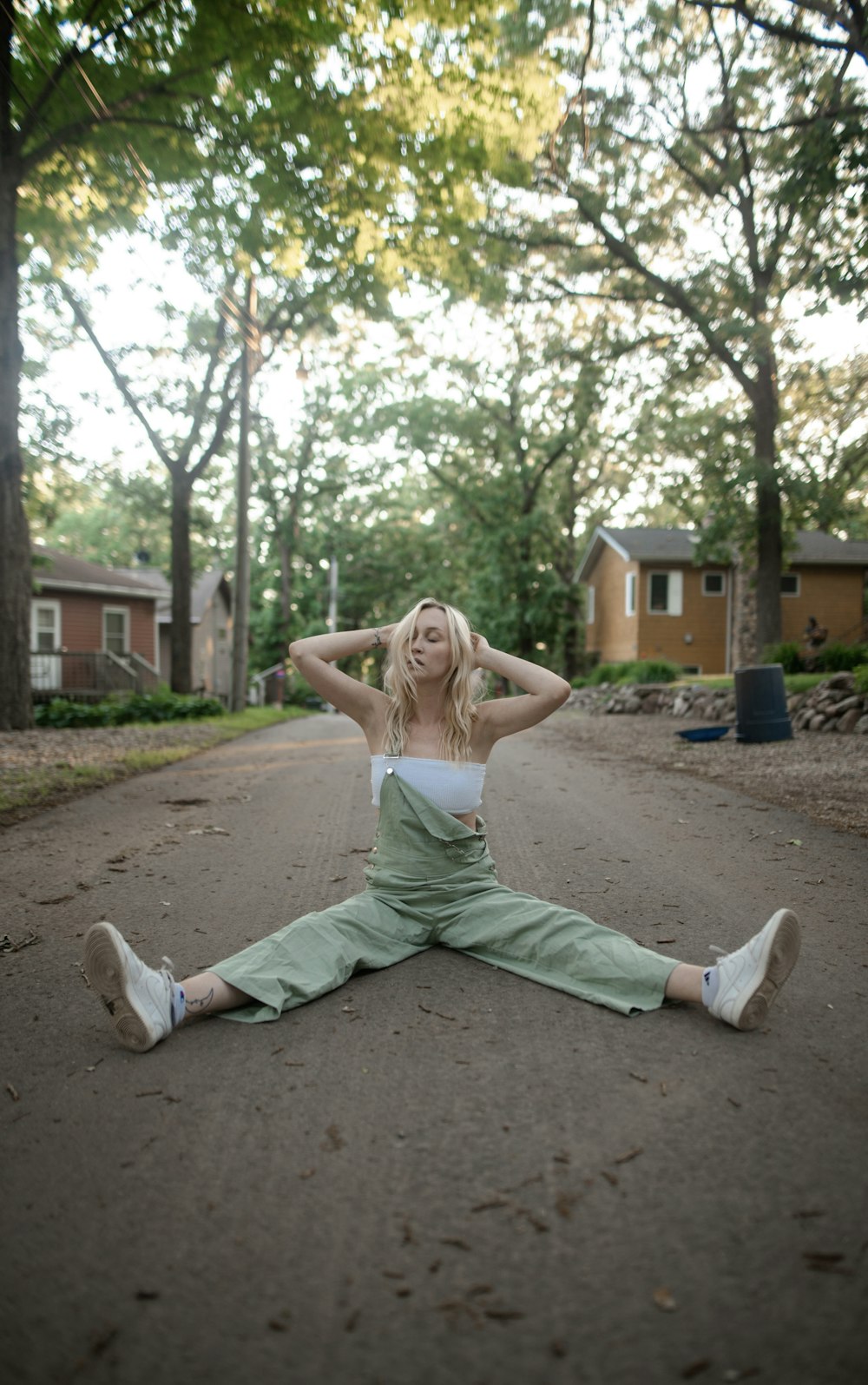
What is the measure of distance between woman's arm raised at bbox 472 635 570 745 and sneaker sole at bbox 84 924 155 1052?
5.12ft

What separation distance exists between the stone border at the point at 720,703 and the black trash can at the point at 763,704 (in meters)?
1.13

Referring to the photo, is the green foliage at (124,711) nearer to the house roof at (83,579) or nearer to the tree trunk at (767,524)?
the house roof at (83,579)

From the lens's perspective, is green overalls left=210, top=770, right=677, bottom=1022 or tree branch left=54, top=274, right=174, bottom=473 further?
tree branch left=54, top=274, right=174, bottom=473

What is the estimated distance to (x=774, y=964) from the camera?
101 inches

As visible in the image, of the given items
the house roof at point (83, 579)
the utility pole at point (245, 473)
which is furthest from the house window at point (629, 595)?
the utility pole at point (245, 473)

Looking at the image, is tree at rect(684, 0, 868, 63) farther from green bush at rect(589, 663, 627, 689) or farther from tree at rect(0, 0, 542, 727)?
green bush at rect(589, 663, 627, 689)

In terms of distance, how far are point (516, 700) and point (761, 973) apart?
134cm

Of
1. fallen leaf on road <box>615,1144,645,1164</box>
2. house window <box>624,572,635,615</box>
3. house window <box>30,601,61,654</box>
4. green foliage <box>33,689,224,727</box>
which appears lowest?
fallen leaf on road <box>615,1144,645,1164</box>

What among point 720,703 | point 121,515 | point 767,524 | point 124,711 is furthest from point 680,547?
point 121,515

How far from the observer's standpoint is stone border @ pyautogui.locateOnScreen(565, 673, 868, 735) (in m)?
12.1

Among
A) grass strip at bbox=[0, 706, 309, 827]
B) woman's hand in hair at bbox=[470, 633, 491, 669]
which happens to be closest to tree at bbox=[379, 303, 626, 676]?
grass strip at bbox=[0, 706, 309, 827]

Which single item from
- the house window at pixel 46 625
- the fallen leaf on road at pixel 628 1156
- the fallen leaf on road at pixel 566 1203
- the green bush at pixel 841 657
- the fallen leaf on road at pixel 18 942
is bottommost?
the fallen leaf on road at pixel 18 942

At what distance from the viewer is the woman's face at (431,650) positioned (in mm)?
3369

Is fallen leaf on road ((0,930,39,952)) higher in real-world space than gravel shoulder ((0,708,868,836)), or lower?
lower
